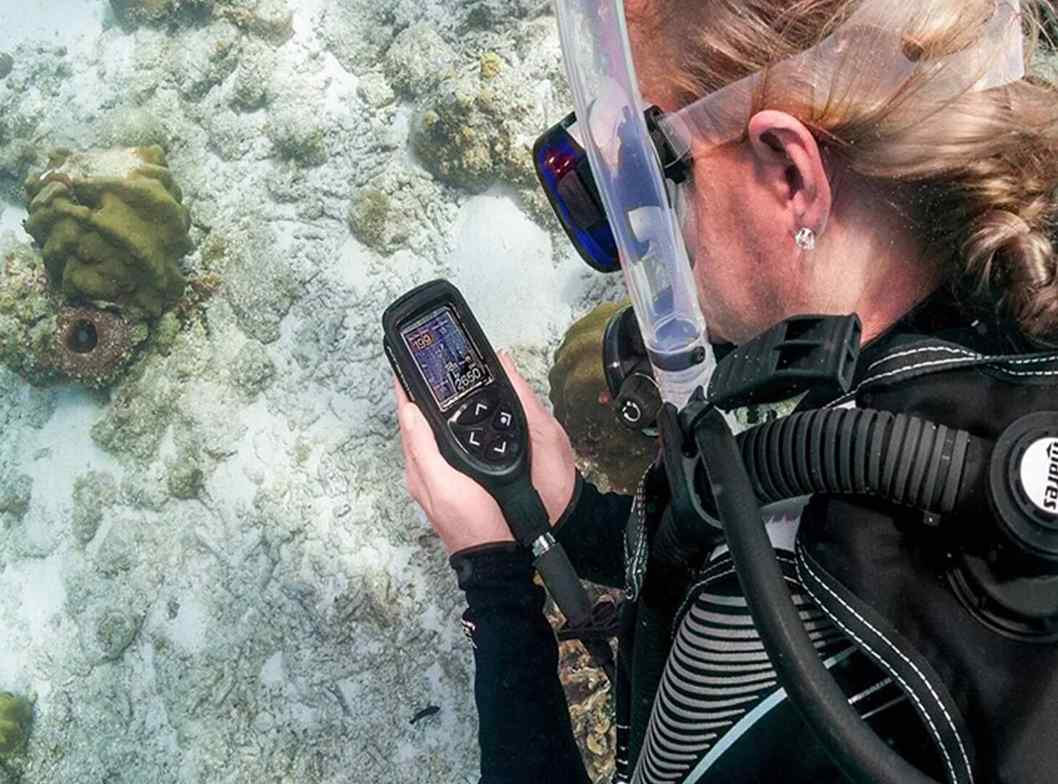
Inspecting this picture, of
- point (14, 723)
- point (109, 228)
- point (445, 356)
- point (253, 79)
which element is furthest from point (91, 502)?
point (445, 356)

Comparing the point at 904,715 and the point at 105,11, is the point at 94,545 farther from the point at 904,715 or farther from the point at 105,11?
the point at 904,715

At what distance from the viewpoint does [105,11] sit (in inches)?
269

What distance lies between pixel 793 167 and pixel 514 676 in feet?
4.37

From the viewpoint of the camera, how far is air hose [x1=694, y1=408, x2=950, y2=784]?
2.59ft

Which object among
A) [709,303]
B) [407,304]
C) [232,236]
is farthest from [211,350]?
[709,303]

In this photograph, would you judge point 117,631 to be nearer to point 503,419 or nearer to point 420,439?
point 420,439

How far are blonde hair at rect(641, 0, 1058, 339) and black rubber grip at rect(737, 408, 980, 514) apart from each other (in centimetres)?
36

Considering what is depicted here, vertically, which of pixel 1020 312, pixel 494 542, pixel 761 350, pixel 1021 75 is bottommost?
pixel 494 542

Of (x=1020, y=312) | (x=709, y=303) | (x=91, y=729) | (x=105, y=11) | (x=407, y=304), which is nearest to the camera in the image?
(x=1020, y=312)

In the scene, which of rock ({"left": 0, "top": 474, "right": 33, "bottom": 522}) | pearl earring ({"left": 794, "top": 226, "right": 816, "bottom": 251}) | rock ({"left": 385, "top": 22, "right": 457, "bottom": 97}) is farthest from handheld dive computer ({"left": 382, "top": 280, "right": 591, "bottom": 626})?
rock ({"left": 0, "top": 474, "right": 33, "bottom": 522})

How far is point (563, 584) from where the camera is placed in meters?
2.11

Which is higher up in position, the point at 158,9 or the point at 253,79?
the point at 158,9

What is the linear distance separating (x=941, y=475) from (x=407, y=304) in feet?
5.64

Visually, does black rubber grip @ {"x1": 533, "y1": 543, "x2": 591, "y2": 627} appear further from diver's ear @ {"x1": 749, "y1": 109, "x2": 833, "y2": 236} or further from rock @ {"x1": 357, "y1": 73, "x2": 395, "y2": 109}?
rock @ {"x1": 357, "y1": 73, "x2": 395, "y2": 109}
